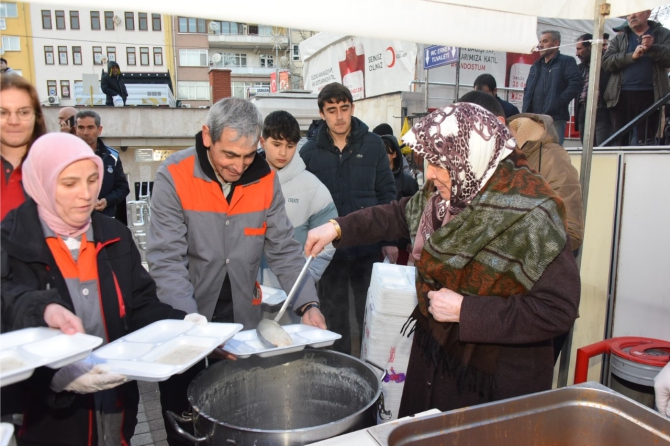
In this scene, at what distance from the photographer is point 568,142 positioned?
8.59 m

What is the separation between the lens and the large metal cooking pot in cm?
163

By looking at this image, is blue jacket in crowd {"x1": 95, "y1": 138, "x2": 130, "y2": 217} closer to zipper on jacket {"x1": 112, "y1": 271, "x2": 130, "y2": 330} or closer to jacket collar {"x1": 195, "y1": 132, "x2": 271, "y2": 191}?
jacket collar {"x1": 195, "y1": 132, "x2": 271, "y2": 191}

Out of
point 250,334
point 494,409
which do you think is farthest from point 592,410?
point 250,334

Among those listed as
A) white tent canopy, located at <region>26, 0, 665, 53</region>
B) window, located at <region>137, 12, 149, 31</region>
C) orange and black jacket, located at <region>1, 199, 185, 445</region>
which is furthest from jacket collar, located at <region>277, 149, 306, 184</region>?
window, located at <region>137, 12, 149, 31</region>

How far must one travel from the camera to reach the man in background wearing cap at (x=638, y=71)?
4926mm

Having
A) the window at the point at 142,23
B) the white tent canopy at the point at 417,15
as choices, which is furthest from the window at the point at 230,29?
the white tent canopy at the point at 417,15

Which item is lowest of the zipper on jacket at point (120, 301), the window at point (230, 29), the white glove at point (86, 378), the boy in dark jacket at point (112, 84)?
the white glove at point (86, 378)

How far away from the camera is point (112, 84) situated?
14172 mm

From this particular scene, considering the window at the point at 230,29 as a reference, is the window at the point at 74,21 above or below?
below

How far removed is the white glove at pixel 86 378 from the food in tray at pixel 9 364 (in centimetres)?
20

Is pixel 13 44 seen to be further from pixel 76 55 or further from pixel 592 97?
pixel 592 97

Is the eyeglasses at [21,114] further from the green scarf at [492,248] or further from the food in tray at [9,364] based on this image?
the green scarf at [492,248]

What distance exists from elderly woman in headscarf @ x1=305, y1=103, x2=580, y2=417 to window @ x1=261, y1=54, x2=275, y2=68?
145 feet

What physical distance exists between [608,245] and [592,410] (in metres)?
2.13
